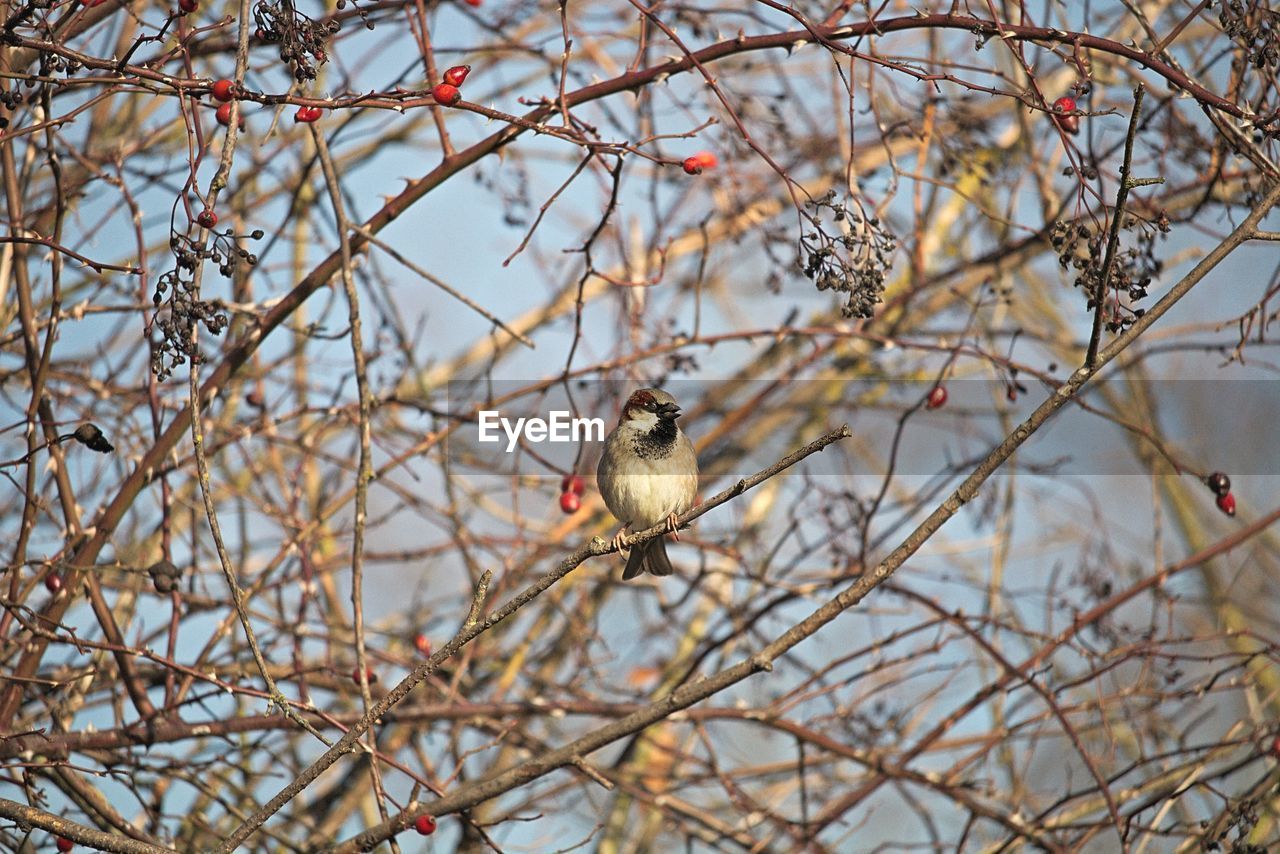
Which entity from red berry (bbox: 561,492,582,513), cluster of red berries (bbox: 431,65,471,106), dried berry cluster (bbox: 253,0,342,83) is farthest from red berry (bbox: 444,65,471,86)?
red berry (bbox: 561,492,582,513)

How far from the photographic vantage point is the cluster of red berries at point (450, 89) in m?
1.95

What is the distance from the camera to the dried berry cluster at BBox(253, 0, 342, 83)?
1819mm

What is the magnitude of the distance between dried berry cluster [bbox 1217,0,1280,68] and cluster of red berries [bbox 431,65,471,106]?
1278 millimetres

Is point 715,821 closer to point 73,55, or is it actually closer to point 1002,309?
point 1002,309

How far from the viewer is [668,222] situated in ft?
14.5

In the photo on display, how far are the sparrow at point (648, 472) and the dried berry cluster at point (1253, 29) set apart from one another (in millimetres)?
1457

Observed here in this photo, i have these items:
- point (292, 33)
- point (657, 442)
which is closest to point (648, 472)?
point (657, 442)

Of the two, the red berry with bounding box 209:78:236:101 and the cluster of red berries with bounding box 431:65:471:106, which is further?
the cluster of red berries with bounding box 431:65:471:106

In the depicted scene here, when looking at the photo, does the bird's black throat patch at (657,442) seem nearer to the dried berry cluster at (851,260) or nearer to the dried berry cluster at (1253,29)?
the dried berry cluster at (851,260)

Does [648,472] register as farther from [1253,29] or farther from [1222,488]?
[1253,29]

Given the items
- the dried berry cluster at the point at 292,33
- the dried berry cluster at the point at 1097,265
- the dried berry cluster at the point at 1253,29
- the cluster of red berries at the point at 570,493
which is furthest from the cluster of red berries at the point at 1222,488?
the dried berry cluster at the point at 292,33

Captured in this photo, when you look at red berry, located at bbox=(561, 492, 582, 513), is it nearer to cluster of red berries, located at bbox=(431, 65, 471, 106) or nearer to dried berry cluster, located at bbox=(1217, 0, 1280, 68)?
cluster of red berries, located at bbox=(431, 65, 471, 106)

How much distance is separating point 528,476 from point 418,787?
1939mm

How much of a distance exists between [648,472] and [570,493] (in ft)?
0.93
